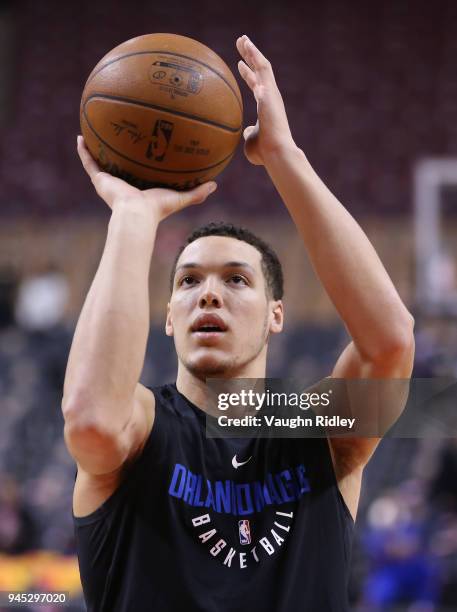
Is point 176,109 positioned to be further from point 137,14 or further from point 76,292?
point 137,14

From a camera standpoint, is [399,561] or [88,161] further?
[399,561]

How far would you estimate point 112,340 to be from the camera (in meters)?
1.88

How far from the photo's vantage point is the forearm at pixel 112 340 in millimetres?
1857

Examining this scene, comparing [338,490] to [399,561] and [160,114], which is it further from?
[399,561]

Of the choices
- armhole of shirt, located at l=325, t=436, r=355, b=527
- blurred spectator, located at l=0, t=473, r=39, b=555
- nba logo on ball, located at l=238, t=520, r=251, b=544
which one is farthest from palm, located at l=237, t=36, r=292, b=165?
blurred spectator, located at l=0, t=473, r=39, b=555

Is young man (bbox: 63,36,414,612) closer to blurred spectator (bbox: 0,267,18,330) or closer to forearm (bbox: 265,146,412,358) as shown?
forearm (bbox: 265,146,412,358)

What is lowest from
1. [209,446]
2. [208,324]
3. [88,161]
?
[209,446]

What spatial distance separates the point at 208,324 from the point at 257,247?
0.35 meters

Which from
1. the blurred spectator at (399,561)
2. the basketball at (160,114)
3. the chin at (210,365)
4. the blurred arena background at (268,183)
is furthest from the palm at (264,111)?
the blurred arena background at (268,183)

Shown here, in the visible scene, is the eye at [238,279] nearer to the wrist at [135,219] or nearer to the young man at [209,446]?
the young man at [209,446]

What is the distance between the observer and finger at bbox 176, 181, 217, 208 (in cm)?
219

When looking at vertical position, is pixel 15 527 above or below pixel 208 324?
above

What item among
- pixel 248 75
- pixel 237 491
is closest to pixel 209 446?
pixel 237 491
